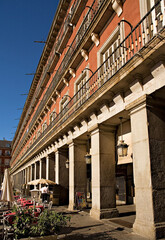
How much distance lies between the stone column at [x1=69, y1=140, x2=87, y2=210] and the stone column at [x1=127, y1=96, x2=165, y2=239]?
6.53m

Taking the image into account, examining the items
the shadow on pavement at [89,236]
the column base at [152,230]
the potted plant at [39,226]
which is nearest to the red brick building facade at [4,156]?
the shadow on pavement at [89,236]

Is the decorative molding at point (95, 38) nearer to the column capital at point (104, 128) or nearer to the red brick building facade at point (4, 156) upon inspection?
the column capital at point (104, 128)

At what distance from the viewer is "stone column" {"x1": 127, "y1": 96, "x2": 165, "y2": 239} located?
6547 mm

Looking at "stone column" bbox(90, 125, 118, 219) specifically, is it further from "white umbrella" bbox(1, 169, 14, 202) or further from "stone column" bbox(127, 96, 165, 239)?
"white umbrella" bbox(1, 169, 14, 202)

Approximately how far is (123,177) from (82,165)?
372cm

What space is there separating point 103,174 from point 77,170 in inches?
147

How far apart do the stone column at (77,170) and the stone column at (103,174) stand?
308cm

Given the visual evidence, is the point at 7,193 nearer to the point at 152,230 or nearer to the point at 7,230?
the point at 7,230

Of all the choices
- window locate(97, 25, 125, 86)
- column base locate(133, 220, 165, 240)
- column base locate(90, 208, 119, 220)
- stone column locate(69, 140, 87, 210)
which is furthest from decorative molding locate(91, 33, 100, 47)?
column base locate(133, 220, 165, 240)

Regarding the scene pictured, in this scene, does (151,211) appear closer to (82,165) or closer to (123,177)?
(82,165)

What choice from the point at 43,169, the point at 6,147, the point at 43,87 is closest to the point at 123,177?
the point at 43,169

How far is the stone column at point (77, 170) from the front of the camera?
13.4 metres

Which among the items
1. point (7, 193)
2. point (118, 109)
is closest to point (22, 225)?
point (118, 109)

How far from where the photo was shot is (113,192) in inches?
401
